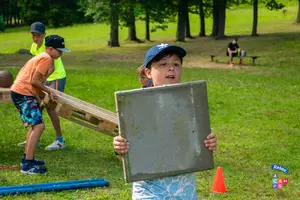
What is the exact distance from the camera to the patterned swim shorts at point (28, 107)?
825cm

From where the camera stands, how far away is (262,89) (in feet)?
59.1

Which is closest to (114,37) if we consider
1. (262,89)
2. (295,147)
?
(262,89)

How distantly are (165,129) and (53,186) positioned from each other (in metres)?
3.74

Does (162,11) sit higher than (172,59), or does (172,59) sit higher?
(172,59)

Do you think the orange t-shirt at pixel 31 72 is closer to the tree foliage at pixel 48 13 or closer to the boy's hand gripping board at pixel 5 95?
the boy's hand gripping board at pixel 5 95

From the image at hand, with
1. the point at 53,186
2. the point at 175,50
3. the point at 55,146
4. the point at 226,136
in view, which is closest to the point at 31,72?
the point at 53,186

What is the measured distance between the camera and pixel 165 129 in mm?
3873

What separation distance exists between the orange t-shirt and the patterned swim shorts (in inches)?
2.8

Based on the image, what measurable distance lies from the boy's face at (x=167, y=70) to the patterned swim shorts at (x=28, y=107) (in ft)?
15.0

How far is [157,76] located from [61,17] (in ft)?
264

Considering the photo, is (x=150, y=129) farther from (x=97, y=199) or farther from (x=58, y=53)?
(x=58, y=53)

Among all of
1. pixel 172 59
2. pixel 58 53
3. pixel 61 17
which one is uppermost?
pixel 172 59

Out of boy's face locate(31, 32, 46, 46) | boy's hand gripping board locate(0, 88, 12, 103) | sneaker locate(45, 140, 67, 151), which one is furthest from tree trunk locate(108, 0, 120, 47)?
boy's hand gripping board locate(0, 88, 12, 103)

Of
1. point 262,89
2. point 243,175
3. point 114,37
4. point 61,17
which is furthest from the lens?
point 61,17
